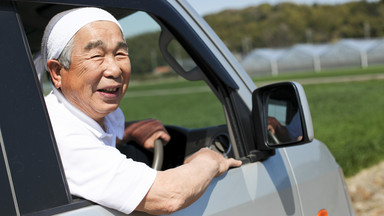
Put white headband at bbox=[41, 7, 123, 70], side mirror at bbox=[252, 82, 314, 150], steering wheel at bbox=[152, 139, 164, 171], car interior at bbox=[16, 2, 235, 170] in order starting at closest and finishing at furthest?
white headband at bbox=[41, 7, 123, 70], side mirror at bbox=[252, 82, 314, 150], car interior at bbox=[16, 2, 235, 170], steering wheel at bbox=[152, 139, 164, 171]

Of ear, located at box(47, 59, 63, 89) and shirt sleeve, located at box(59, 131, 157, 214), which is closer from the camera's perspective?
shirt sleeve, located at box(59, 131, 157, 214)

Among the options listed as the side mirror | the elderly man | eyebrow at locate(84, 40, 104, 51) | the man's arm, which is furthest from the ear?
the side mirror

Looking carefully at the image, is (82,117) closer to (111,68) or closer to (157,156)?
(111,68)

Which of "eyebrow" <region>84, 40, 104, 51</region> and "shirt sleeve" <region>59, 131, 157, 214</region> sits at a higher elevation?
"eyebrow" <region>84, 40, 104, 51</region>

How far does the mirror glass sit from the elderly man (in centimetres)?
38

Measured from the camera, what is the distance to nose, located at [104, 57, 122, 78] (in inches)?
58.6

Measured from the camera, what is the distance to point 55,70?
1.52m

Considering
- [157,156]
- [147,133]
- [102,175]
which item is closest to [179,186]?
[102,175]

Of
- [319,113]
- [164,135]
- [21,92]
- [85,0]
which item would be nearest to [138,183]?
[21,92]

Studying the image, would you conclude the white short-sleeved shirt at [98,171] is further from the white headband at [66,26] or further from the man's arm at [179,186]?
the white headband at [66,26]

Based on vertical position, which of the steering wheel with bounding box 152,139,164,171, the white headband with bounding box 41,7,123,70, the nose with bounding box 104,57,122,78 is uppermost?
the white headband with bounding box 41,7,123,70

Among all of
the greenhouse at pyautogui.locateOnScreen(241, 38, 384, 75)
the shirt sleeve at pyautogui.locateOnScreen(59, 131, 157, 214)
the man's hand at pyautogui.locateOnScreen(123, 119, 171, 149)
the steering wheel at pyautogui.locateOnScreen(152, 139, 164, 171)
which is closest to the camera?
the shirt sleeve at pyautogui.locateOnScreen(59, 131, 157, 214)

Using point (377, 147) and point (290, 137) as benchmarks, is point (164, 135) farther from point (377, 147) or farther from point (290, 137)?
point (377, 147)

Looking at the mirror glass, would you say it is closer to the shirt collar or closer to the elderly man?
the elderly man
